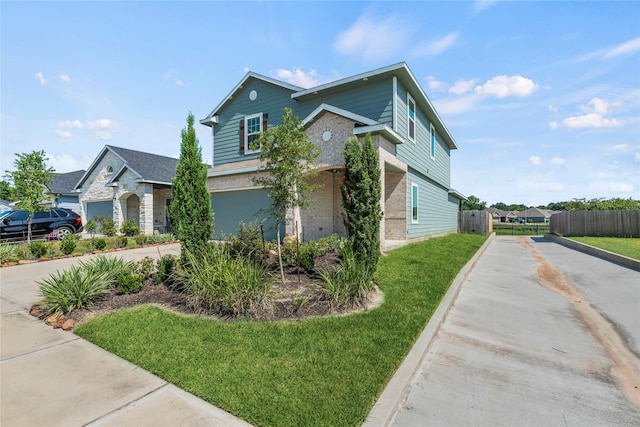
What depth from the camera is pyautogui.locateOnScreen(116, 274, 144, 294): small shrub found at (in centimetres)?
571

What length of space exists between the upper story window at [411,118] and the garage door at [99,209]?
17.9 meters

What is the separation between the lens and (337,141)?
32.2 ft

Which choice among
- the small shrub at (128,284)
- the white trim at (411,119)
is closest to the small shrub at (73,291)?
the small shrub at (128,284)

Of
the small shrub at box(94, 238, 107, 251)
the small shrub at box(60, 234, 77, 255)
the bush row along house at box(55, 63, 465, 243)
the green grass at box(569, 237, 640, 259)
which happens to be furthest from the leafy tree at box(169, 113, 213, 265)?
the green grass at box(569, 237, 640, 259)

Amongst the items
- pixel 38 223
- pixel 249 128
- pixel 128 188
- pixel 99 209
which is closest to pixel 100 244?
pixel 38 223

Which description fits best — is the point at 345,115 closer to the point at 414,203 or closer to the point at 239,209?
the point at 414,203

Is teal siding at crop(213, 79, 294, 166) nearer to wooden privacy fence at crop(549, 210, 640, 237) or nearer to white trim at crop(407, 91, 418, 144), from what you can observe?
white trim at crop(407, 91, 418, 144)

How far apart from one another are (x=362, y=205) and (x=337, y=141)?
4326 millimetres

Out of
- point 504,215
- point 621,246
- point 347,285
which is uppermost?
point 504,215

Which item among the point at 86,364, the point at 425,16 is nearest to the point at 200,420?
the point at 86,364

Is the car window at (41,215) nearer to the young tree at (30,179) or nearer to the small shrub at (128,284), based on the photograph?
the young tree at (30,179)

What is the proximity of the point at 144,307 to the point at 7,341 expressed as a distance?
1.65m

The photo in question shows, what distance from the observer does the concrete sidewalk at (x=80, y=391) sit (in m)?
2.46

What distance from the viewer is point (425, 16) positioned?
7.97 m
